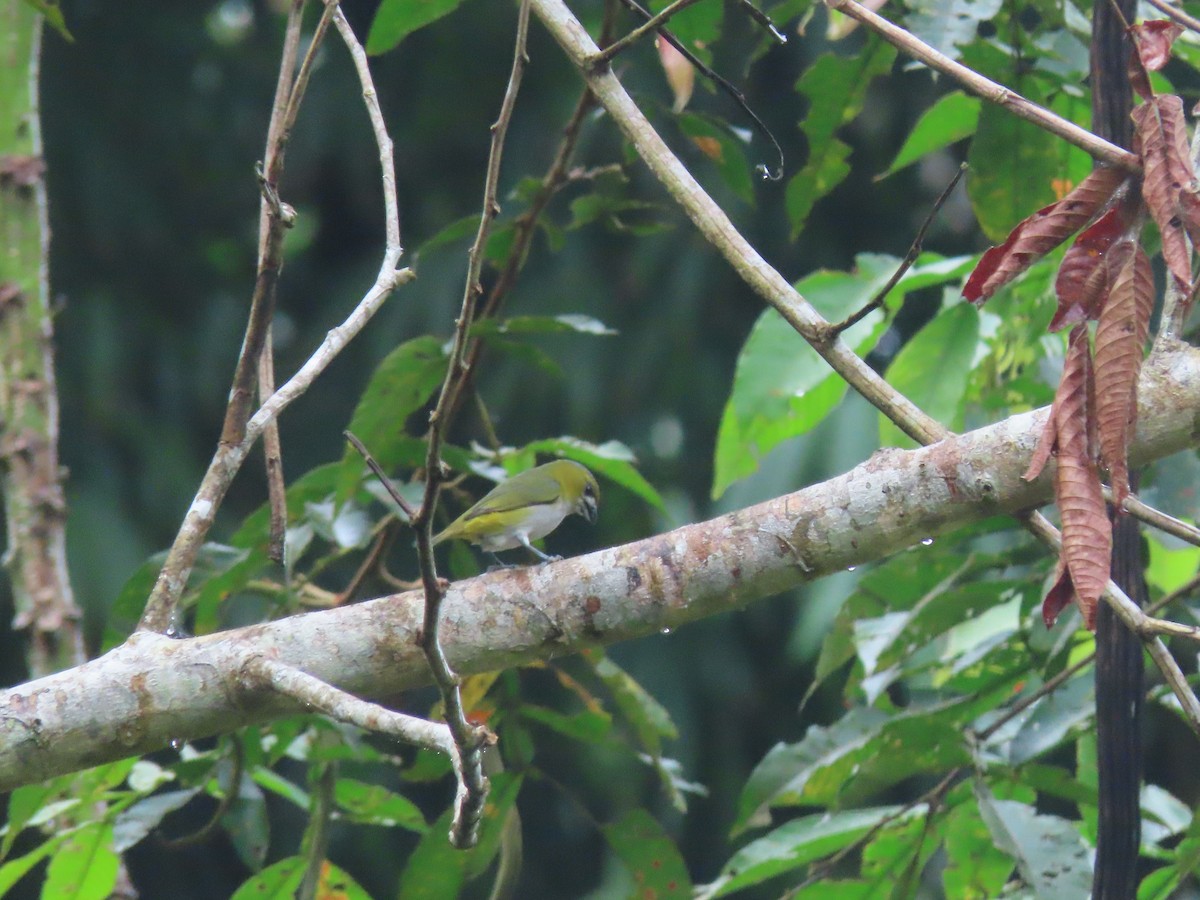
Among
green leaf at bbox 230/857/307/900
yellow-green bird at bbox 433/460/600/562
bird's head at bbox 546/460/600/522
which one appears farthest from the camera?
bird's head at bbox 546/460/600/522

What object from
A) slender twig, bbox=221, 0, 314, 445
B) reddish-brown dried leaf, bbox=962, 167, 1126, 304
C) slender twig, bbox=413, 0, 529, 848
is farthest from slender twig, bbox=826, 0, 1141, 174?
slender twig, bbox=221, 0, 314, 445

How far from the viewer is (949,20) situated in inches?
69.3

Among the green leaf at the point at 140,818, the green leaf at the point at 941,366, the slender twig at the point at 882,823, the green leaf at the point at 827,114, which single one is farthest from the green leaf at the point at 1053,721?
the green leaf at the point at 140,818

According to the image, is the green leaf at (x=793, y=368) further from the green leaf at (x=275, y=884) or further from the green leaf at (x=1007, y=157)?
the green leaf at (x=275, y=884)

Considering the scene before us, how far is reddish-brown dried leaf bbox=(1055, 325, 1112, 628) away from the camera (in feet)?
2.92

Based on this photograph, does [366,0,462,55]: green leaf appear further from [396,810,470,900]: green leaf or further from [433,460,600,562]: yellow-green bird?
[396,810,470,900]: green leaf

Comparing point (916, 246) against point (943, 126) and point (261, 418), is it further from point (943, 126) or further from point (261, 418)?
point (943, 126)

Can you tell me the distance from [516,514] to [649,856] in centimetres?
64

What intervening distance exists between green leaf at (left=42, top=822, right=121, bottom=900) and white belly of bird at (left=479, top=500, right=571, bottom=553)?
0.78m

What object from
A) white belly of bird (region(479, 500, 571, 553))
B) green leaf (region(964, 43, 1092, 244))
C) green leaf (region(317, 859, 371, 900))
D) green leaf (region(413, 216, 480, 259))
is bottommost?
green leaf (region(317, 859, 371, 900))

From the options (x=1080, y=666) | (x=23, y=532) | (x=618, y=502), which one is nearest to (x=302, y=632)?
(x=1080, y=666)

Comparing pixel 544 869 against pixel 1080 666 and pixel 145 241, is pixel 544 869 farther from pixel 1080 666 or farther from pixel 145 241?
pixel 1080 666

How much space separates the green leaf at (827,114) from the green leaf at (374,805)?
107cm

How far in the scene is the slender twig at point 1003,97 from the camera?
3.33ft
